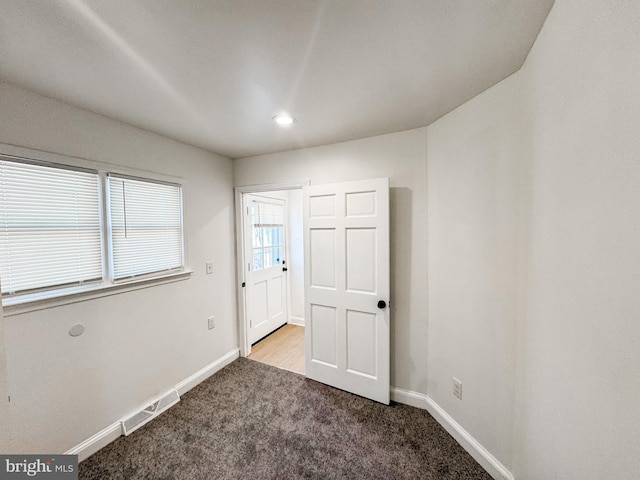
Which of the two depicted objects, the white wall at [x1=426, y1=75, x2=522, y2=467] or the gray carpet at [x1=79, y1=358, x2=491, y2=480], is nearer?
the white wall at [x1=426, y1=75, x2=522, y2=467]

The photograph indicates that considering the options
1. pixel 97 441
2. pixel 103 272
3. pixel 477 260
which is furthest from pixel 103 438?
pixel 477 260

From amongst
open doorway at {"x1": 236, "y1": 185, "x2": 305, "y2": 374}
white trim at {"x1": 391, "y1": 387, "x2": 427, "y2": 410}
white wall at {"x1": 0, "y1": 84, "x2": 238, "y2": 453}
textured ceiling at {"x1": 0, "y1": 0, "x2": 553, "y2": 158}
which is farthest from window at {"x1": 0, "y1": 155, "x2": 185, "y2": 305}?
white trim at {"x1": 391, "y1": 387, "x2": 427, "y2": 410}

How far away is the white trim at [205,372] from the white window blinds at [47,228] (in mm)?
1277

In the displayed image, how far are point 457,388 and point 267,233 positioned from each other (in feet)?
9.08

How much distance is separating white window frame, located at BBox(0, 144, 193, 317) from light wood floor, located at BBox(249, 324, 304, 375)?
1.41 meters

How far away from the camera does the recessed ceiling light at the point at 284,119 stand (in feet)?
5.85

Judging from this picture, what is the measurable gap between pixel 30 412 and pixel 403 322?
8.51 ft

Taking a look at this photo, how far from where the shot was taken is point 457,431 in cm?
171

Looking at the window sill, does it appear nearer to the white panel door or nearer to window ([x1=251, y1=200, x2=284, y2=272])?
window ([x1=251, y1=200, x2=284, y2=272])

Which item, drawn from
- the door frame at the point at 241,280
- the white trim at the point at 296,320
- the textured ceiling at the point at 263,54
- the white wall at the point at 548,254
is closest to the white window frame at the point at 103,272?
the textured ceiling at the point at 263,54

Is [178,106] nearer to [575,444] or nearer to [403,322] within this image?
[403,322]

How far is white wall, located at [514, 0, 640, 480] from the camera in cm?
60

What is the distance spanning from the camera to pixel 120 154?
185 cm

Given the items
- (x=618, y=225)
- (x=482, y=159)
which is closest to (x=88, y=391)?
(x=618, y=225)
